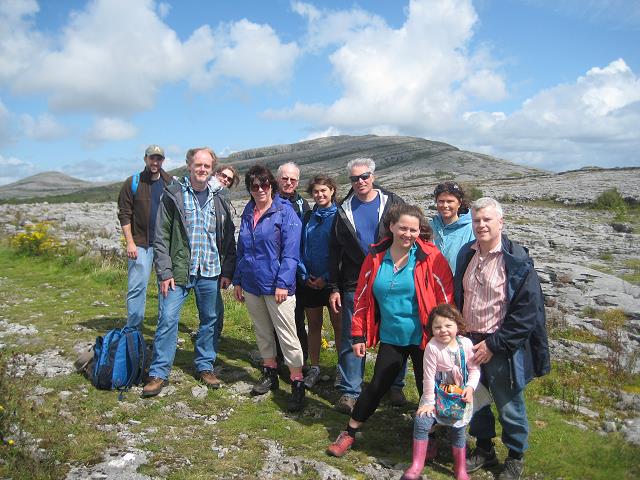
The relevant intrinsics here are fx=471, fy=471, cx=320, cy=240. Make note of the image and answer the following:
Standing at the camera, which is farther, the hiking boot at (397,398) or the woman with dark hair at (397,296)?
the hiking boot at (397,398)

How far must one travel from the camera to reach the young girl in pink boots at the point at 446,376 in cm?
497

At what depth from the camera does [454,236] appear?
20.5 feet

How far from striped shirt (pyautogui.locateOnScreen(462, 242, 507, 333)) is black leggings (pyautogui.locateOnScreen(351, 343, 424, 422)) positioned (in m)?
0.77

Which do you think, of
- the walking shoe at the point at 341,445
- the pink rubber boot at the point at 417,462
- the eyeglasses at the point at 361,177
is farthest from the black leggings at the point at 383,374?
the eyeglasses at the point at 361,177

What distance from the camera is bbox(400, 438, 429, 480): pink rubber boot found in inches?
193

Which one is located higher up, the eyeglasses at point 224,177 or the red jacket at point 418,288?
the eyeglasses at point 224,177

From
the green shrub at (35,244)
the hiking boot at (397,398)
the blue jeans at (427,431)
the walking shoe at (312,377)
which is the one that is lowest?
the hiking boot at (397,398)

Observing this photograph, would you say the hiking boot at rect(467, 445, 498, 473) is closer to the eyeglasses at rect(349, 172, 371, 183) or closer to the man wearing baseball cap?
the eyeglasses at rect(349, 172, 371, 183)

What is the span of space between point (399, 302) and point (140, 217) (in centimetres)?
498

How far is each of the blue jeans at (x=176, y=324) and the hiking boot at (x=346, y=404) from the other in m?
2.17

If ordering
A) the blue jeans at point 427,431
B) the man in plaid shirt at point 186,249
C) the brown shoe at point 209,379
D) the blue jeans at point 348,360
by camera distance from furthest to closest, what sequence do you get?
the brown shoe at point 209,379 → the man in plaid shirt at point 186,249 → the blue jeans at point 348,360 → the blue jeans at point 427,431

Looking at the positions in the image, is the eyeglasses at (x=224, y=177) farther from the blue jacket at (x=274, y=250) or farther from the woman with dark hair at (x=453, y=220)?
the woman with dark hair at (x=453, y=220)

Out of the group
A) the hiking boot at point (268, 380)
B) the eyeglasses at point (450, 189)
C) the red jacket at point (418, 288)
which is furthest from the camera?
the hiking boot at point (268, 380)

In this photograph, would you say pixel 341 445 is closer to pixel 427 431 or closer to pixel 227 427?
pixel 427 431
